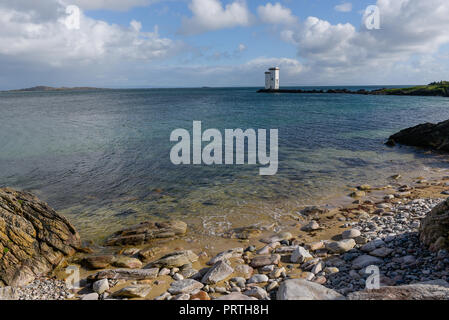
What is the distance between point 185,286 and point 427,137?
87.3ft

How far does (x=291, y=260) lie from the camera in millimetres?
7969

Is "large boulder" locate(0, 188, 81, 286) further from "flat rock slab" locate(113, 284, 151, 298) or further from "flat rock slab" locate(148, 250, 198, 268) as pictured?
"flat rock slab" locate(148, 250, 198, 268)

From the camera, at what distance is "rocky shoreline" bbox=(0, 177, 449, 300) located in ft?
20.0

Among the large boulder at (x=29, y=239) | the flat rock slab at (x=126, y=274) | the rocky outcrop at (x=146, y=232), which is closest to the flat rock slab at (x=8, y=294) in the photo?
the large boulder at (x=29, y=239)

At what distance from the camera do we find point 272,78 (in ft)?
555

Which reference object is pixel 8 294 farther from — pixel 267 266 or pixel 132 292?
pixel 267 266

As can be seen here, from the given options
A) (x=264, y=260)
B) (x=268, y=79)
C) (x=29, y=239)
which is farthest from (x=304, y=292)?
(x=268, y=79)

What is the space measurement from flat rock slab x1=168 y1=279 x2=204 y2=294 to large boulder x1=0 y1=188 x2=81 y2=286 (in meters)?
4.01

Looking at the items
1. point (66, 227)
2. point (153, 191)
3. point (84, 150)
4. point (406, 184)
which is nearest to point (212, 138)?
point (84, 150)

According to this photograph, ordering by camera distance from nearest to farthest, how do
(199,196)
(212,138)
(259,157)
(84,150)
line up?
(199,196), (259,157), (84,150), (212,138)

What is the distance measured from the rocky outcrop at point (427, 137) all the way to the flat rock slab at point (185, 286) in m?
24.9

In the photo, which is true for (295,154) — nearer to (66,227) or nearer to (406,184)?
(406,184)

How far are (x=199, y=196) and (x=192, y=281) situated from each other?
23.7 ft

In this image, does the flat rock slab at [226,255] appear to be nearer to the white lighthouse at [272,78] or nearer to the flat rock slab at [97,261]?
the flat rock slab at [97,261]
